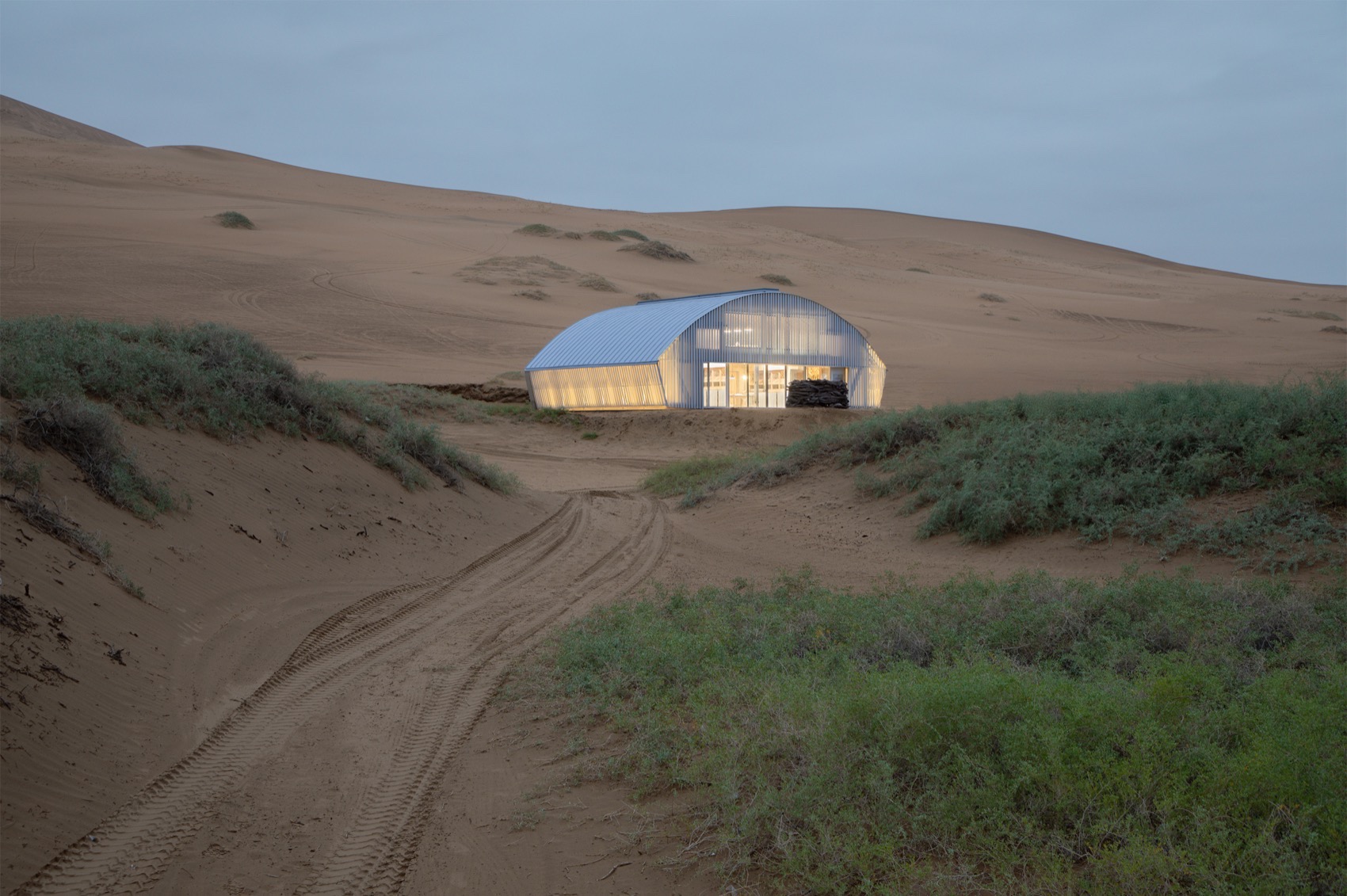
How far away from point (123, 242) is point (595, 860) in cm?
5751

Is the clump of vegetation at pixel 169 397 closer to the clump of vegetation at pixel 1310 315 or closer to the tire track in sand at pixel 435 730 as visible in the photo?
the tire track in sand at pixel 435 730

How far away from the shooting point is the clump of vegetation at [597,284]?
58000mm

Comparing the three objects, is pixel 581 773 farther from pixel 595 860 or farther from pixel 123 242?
pixel 123 242

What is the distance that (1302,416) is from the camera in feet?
38.5

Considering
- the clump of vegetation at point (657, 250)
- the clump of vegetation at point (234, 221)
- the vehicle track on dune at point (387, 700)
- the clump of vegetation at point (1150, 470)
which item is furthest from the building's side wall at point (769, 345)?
the clump of vegetation at point (234, 221)

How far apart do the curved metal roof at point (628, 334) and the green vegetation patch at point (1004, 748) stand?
77.3ft

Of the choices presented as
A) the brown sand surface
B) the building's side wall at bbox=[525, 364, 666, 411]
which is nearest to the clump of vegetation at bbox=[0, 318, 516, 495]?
the brown sand surface

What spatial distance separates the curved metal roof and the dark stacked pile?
3.75 metres

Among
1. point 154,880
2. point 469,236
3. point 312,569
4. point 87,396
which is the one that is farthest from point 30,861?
point 469,236

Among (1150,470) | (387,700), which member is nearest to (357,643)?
(387,700)

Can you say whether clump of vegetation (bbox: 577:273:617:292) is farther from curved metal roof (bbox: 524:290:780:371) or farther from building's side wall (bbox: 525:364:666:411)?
building's side wall (bbox: 525:364:666:411)

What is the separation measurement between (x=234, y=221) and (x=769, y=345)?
45467 mm

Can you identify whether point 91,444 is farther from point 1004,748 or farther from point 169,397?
point 1004,748

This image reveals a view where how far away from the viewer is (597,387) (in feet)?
105
